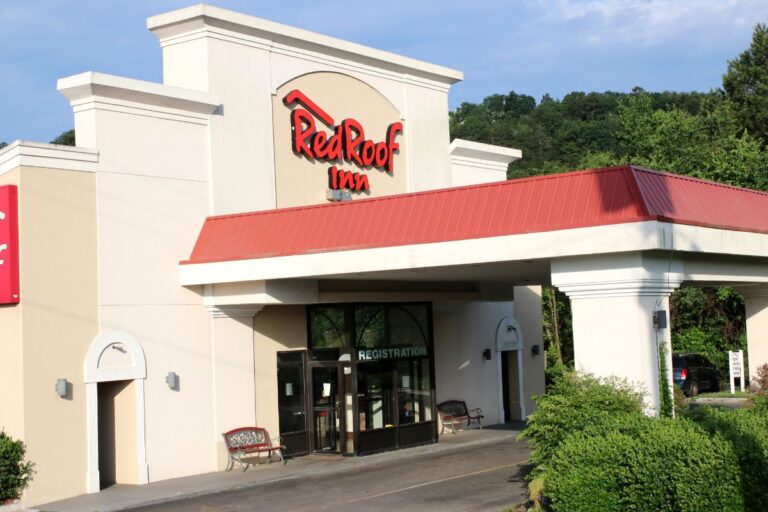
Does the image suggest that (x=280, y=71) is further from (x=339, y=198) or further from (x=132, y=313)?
(x=132, y=313)

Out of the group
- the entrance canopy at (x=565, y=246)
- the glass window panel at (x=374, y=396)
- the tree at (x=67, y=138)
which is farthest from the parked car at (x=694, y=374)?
the tree at (x=67, y=138)

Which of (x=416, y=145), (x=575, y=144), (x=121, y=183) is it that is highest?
(x=575, y=144)

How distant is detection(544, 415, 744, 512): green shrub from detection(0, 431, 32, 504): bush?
9.80 metres

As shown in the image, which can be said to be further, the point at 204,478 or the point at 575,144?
the point at 575,144

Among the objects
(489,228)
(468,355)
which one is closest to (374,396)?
(468,355)

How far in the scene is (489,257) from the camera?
16.4 m

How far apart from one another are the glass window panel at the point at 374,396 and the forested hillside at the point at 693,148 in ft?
63.2

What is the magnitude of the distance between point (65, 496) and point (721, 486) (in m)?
12.0

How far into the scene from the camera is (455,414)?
2680 cm

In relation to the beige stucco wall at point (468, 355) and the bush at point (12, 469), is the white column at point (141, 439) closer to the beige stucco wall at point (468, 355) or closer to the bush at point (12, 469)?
the bush at point (12, 469)

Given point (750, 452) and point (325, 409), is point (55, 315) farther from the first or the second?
point (750, 452)

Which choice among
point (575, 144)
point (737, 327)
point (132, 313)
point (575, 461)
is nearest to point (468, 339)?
point (132, 313)

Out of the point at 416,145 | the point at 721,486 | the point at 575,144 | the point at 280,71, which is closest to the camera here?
the point at 721,486

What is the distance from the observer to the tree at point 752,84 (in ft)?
178
